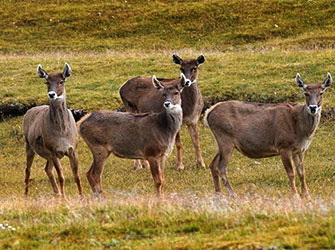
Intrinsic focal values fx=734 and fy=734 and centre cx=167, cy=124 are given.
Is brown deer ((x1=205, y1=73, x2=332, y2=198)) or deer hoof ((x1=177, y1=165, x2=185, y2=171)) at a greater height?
brown deer ((x1=205, y1=73, x2=332, y2=198))

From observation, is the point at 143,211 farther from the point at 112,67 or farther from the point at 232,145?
the point at 112,67

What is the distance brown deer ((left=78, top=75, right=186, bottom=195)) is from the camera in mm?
16062

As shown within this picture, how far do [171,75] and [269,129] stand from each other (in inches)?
556

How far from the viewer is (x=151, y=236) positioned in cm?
1015

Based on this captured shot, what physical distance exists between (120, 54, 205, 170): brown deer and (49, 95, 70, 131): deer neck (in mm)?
4188

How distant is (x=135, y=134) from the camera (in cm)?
1633

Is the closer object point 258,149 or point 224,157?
point 258,149

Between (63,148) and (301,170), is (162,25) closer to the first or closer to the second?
(63,148)

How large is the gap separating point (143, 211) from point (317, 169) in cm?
897

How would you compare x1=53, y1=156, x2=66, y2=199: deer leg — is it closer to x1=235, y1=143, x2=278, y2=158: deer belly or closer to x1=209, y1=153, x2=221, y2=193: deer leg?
x1=209, y1=153, x2=221, y2=193: deer leg

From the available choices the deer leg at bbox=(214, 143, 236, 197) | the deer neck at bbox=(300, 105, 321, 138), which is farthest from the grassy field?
the deer neck at bbox=(300, 105, 321, 138)

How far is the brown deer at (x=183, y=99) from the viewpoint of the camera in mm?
20922

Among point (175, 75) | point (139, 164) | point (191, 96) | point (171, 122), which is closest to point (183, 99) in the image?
point (191, 96)

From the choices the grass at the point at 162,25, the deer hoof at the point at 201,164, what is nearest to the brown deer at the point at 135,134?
the deer hoof at the point at 201,164
